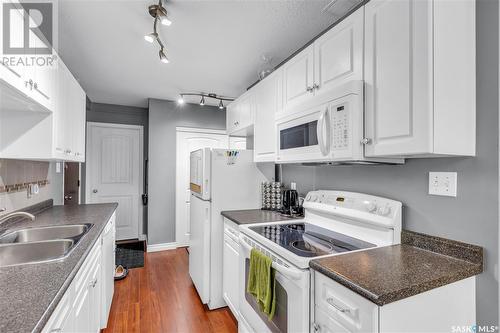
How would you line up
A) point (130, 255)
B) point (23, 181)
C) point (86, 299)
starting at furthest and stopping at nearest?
point (130, 255) → point (23, 181) → point (86, 299)

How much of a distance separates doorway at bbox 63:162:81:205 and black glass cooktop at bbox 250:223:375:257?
3.29 meters

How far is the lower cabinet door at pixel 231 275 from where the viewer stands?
2085mm

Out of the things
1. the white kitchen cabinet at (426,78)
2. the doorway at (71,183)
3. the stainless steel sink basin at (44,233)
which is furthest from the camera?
the doorway at (71,183)

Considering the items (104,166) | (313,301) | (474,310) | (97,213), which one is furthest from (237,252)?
Result: (104,166)

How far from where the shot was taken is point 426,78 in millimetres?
1043

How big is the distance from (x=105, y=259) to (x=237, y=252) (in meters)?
1.06

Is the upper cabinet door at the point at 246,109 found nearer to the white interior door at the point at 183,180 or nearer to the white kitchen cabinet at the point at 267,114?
the white kitchen cabinet at the point at 267,114

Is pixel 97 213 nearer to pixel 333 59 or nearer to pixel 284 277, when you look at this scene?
pixel 284 277

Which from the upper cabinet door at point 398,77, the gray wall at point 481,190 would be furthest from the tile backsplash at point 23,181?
the gray wall at point 481,190

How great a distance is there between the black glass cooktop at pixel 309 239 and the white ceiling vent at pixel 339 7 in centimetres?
158

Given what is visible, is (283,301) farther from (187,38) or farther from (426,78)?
(187,38)

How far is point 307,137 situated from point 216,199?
1.15 meters

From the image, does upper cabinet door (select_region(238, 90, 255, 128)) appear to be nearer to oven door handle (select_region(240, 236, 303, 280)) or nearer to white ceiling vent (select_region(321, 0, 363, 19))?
white ceiling vent (select_region(321, 0, 363, 19))

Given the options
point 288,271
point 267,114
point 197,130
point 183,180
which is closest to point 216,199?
point 267,114
